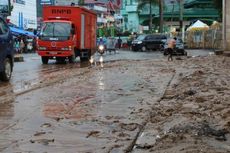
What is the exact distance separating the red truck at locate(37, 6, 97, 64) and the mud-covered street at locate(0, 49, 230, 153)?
41.3 feet

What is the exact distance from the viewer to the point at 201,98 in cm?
1240

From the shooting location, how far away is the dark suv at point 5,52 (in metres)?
16.8

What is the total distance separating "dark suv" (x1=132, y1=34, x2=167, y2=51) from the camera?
2184 inches

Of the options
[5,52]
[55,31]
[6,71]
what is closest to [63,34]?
[55,31]

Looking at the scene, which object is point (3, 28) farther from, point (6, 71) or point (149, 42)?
point (149, 42)

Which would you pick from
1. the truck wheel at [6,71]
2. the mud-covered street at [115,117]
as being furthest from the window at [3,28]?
the mud-covered street at [115,117]

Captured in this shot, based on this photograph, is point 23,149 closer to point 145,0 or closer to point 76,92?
point 76,92

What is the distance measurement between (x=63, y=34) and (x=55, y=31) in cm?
44

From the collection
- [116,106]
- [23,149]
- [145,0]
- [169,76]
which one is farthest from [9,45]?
[145,0]

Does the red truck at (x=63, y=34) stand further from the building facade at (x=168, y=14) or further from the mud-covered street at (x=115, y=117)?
the building facade at (x=168, y=14)

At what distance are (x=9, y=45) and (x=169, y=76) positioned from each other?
5.58 meters

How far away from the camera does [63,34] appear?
29375mm

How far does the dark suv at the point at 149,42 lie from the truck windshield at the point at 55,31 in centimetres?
2652

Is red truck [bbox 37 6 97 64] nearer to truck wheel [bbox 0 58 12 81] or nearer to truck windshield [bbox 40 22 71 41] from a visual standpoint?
truck windshield [bbox 40 22 71 41]
